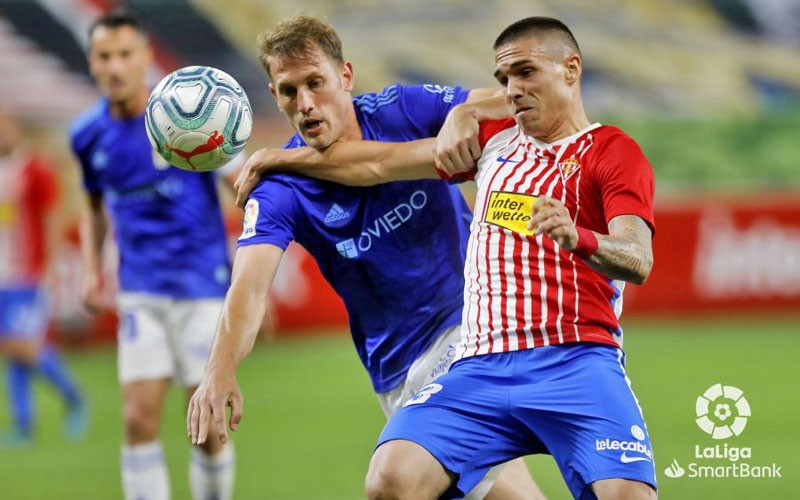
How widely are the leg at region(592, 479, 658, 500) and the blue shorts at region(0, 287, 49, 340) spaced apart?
7.08m

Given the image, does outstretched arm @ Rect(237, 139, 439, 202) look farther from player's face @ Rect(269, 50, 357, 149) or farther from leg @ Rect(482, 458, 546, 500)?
leg @ Rect(482, 458, 546, 500)

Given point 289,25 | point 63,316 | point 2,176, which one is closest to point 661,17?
point 63,316

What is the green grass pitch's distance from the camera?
7539 mm

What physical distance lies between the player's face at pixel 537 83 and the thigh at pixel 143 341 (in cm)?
271

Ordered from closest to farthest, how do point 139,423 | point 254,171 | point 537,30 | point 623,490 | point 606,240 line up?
point 606,240
point 623,490
point 537,30
point 254,171
point 139,423

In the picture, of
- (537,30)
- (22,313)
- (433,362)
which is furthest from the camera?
(22,313)

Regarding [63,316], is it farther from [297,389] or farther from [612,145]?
[612,145]

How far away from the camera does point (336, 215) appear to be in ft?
16.2

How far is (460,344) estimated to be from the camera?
4.56m

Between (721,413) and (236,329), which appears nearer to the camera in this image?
(236,329)

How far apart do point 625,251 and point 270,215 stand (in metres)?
1.41

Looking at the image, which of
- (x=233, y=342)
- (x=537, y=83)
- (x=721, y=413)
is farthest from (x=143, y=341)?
(x=721, y=413)

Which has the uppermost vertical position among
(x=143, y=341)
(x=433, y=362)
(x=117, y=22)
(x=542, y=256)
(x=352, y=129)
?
(x=117, y=22)

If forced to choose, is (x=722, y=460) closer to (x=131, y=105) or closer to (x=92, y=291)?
(x=92, y=291)
